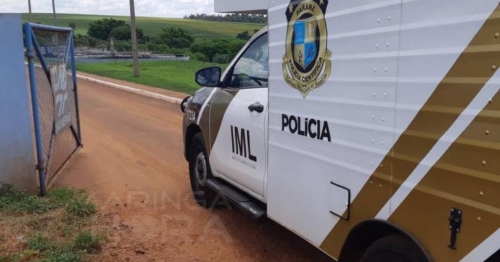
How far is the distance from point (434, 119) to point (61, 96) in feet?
20.3

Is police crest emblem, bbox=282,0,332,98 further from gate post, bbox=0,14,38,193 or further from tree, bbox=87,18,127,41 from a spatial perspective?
tree, bbox=87,18,127,41

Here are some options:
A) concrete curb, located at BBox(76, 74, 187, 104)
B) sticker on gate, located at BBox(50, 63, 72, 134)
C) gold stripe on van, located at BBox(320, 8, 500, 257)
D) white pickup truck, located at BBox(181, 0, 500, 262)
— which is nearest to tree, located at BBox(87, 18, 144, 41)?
concrete curb, located at BBox(76, 74, 187, 104)

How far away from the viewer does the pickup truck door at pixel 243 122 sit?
4.12 meters

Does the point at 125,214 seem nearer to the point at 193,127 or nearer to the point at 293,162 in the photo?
the point at 193,127

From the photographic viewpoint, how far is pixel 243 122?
434 centimetres

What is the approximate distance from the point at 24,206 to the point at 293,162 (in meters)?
3.51

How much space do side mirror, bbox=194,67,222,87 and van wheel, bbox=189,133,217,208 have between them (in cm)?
72

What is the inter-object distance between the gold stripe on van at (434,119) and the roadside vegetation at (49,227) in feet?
8.75

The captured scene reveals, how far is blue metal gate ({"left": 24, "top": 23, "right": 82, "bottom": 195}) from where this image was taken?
589cm

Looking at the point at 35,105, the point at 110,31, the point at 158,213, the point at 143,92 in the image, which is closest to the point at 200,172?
the point at 158,213

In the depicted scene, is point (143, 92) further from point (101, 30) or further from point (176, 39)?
point (101, 30)

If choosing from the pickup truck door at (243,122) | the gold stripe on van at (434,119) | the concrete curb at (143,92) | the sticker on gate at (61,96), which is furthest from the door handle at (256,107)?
the concrete curb at (143,92)

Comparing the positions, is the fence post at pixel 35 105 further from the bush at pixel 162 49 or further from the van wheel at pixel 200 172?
the bush at pixel 162 49

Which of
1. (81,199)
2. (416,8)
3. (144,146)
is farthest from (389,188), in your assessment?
(144,146)
